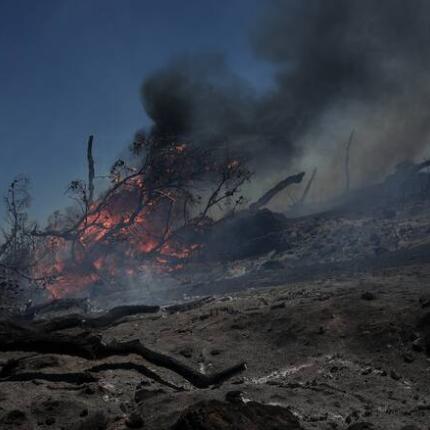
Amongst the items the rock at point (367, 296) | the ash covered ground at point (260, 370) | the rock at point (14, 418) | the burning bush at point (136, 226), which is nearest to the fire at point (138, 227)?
the burning bush at point (136, 226)

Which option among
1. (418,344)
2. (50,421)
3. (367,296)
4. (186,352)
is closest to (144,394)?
(50,421)

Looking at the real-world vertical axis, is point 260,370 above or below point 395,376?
above

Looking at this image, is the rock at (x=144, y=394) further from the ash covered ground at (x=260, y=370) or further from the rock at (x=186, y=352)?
the rock at (x=186, y=352)

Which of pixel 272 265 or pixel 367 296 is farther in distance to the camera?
pixel 272 265

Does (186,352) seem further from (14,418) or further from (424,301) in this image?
(424,301)

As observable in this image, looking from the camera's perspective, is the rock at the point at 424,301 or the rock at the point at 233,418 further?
the rock at the point at 424,301

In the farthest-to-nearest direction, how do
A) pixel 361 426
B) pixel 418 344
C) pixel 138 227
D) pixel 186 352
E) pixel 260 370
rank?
pixel 138 227
pixel 186 352
pixel 260 370
pixel 418 344
pixel 361 426

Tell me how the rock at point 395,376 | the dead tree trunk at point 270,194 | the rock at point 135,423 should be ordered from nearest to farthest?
the rock at point 135,423 < the rock at point 395,376 < the dead tree trunk at point 270,194

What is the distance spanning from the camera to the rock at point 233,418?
12.1ft

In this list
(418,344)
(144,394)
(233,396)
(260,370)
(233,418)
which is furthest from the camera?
(260,370)

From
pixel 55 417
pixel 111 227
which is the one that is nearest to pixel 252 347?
pixel 55 417

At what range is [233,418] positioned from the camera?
3.82 m

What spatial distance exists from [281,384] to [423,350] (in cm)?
236

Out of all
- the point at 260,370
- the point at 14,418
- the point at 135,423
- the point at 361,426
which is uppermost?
the point at 14,418
